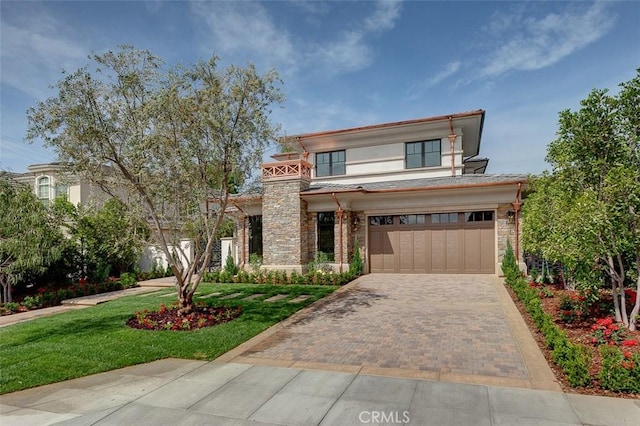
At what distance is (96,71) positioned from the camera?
27.2ft

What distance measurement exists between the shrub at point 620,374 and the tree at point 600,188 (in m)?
2.32

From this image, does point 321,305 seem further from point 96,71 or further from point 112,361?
point 96,71

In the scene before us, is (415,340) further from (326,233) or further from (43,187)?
(43,187)

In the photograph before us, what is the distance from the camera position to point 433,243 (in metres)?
16.9

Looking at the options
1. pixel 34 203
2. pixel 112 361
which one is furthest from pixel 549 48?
pixel 34 203

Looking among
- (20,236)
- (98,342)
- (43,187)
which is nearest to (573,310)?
(98,342)

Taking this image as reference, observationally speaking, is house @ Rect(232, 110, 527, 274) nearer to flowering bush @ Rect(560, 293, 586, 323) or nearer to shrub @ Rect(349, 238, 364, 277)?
shrub @ Rect(349, 238, 364, 277)

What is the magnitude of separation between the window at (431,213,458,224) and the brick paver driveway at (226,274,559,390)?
4754 millimetres

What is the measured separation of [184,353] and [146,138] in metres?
4.89

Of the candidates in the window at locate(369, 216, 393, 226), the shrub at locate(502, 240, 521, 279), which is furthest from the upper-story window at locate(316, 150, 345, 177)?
the shrub at locate(502, 240, 521, 279)

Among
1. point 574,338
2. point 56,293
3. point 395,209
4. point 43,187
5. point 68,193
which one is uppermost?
point 43,187

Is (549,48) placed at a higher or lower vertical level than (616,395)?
higher

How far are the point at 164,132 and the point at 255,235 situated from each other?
10794mm

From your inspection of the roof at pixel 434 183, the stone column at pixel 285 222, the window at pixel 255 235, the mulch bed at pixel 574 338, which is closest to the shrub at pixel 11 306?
the stone column at pixel 285 222
